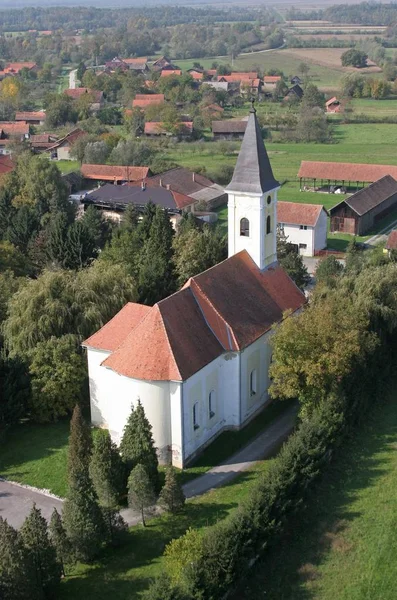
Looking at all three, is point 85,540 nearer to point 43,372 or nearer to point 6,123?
point 43,372

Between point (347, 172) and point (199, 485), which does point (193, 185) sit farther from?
point (199, 485)

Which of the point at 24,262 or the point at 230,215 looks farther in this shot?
the point at 24,262

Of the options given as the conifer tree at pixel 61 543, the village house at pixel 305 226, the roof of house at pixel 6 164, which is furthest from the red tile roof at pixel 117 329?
the roof of house at pixel 6 164

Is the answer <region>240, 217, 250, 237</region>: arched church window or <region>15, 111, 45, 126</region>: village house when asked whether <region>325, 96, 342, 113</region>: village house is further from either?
<region>240, 217, 250, 237</region>: arched church window

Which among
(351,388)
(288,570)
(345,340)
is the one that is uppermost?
(345,340)

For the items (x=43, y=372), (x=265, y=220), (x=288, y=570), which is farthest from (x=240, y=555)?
(x=265, y=220)

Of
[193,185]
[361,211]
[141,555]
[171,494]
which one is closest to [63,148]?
[193,185]

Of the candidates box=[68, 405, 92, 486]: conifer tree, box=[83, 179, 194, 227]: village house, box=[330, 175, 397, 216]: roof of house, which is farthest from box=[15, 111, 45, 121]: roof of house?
box=[68, 405, 92, 486]: conifer tree
